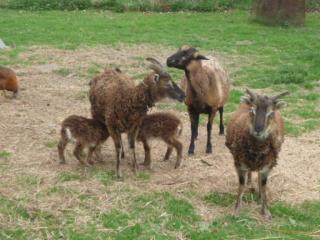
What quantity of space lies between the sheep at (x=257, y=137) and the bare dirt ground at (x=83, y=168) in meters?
0.61

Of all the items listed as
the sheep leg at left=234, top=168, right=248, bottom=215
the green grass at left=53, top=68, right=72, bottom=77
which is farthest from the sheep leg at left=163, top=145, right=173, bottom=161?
the green grass at left=53, top=68, right=72, bottom=77

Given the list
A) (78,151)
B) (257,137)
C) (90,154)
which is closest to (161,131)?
(90,154)

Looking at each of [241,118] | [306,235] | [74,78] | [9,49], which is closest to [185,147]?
[241,118]

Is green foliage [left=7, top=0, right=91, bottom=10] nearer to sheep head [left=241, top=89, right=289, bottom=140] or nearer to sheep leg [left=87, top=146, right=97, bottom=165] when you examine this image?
sheep leg [left=87, top=146, right=97, bottom=165]

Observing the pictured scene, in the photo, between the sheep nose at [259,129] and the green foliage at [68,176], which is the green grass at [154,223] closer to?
the green foliage at [68,176]

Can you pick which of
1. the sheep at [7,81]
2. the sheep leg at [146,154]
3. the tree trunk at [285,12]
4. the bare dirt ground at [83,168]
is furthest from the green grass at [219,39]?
the sheep leg at [146,154]

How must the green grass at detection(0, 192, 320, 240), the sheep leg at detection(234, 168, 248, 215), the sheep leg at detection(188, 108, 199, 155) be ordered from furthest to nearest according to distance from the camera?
the sheep leg at detection(188, 108, 199, 155)
the sheep leg at detection(234, 168, 248, 215)
the green grass at detection(0, 192, 320, 240)

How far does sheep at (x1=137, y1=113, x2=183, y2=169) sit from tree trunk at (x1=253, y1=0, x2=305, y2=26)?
1311 cm

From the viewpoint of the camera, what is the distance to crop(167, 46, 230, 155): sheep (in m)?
8.70

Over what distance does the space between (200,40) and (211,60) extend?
8.28 m

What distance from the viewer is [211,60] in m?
9.26

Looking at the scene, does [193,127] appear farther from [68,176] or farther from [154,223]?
[154,223]

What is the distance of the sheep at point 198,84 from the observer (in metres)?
8.70

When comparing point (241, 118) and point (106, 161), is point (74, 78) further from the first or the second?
point (241, 118)
